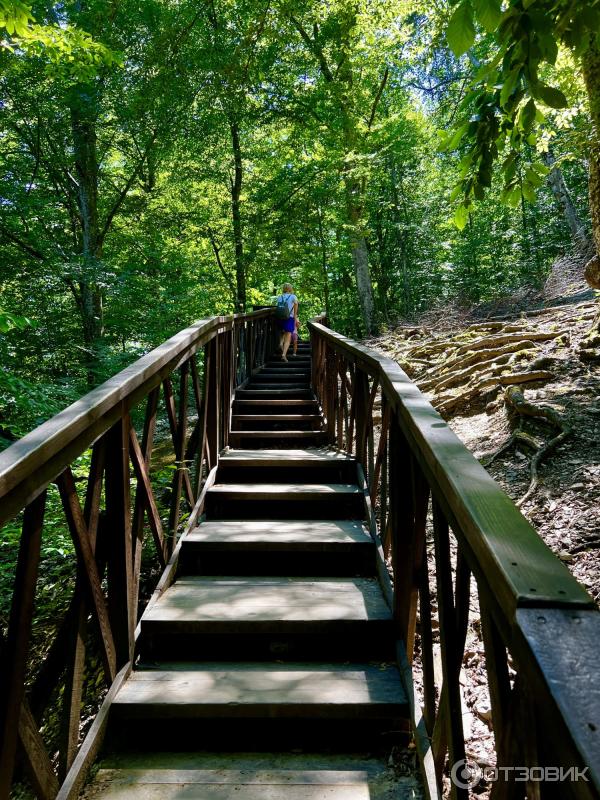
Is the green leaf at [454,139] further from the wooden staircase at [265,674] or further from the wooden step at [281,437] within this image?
the wooden step at [281,437]

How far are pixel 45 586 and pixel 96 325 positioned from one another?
8.27m

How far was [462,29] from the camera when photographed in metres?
1.55

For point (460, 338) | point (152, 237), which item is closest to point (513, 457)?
point (460, 338)

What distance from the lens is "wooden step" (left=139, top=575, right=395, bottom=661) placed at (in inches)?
96.8

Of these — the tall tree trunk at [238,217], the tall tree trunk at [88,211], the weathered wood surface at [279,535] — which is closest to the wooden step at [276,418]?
the weathered wood surface at [279,535]

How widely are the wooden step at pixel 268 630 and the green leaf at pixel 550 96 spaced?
85.9 inches

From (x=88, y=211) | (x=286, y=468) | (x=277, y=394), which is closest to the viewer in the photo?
(x=286, y=468)

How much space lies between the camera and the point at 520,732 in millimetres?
987

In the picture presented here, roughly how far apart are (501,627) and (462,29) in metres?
1.67

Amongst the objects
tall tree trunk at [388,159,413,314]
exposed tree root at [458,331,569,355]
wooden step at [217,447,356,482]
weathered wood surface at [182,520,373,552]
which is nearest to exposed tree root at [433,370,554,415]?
exposed tree root at [458,331,569,355]

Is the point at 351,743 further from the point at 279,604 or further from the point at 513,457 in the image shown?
the point at 513,457

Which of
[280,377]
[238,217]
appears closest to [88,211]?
[238,217]

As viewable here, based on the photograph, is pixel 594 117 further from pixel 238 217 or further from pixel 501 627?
pixel 238 217

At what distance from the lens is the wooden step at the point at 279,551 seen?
3115 mm
